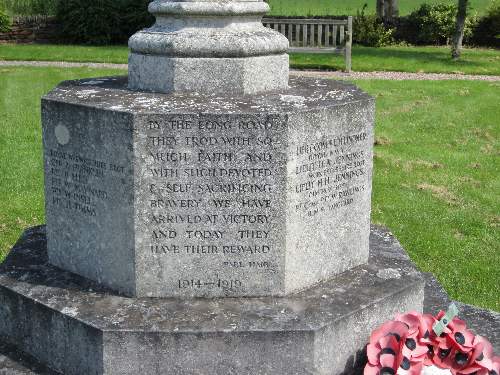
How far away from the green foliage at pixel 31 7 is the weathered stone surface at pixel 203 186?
24.3m

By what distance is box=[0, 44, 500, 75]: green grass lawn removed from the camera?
18750mm

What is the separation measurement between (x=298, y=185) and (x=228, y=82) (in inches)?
30.5

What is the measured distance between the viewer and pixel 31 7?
2770cm

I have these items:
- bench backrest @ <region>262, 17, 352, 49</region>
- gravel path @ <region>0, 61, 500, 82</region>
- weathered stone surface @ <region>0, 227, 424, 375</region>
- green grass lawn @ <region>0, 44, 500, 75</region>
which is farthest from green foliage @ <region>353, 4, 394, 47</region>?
weathered stone surface @ <region>0, 227, 424, 375</region>

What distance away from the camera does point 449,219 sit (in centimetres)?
815

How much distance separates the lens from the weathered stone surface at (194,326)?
13.0 ft

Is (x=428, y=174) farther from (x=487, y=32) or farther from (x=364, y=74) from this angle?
(x=487, y=32)

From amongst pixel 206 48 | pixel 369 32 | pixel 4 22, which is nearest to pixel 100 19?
pixel 4 22

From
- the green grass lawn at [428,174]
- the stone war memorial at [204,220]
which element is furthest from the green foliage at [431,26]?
the stone war memorial at [204,220]

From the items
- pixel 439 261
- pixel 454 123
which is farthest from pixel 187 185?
pixel 454 123

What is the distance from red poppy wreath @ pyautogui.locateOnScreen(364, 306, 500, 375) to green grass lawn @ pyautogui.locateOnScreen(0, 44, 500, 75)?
47.9ft

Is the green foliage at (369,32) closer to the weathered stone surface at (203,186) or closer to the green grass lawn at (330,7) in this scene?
the green grass lawn at (330,7)

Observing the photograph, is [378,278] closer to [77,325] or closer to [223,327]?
[223,327]

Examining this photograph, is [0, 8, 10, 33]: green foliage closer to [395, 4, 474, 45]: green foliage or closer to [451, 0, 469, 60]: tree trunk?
[395, 4, 474, 45]: green foliage
